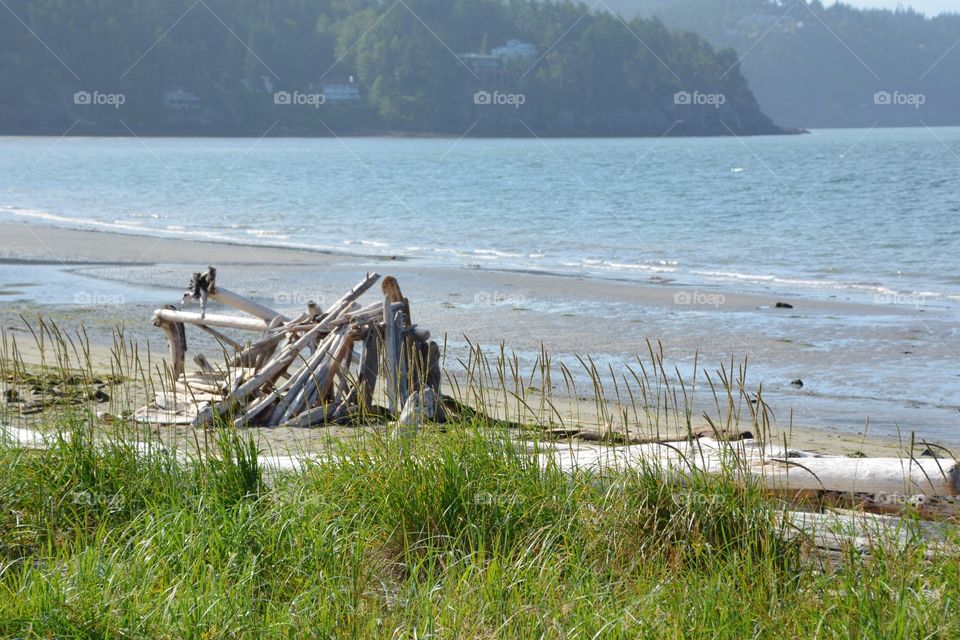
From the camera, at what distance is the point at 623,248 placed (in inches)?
1062

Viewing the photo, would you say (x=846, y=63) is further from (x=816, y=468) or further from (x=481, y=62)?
(x=816, y=468)

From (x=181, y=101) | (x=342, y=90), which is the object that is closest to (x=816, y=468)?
(x=181, y=101)

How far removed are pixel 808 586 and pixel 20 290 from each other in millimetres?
15792

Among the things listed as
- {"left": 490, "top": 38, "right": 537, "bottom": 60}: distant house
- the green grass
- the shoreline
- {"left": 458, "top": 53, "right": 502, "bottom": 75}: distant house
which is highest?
{"left": 490, "top": 38, "right": 537, "bottom": 60}: distant house

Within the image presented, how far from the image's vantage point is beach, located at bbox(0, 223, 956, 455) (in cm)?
983

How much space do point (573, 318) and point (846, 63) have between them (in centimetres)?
18008

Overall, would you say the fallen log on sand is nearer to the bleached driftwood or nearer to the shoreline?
the bleached driftwood

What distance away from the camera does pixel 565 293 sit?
1806 centimetres

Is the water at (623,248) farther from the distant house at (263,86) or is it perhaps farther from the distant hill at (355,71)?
the distant house at (263,86)

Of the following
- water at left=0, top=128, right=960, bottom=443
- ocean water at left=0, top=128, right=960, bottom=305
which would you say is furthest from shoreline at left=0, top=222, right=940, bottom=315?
ocean water at left=0, top=128, right=960, bottom=305

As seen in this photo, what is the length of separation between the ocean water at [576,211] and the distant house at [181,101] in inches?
1385

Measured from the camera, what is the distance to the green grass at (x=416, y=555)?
3482 millimetres

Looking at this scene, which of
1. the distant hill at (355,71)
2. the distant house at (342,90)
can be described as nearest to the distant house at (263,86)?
the distant hill at (355,71)

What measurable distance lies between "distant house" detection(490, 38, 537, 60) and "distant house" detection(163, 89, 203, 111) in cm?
3607
